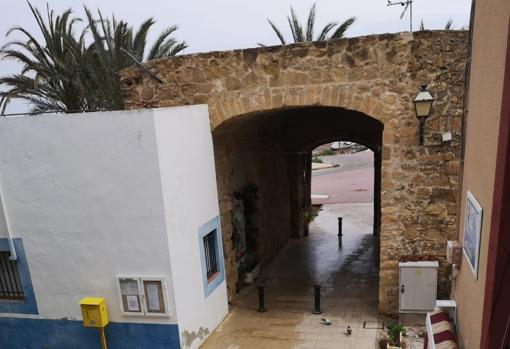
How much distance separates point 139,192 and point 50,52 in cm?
695

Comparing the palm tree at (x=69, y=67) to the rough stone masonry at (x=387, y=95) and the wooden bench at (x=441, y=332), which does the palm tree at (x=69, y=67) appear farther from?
the wooden bench at (x=441, y=332)

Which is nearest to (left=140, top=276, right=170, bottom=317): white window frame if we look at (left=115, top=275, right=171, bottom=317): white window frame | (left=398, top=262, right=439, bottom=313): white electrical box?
(left=115, top=275, right=171, bottom=317): white window frame

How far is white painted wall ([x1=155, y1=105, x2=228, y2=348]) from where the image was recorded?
570 centimetres

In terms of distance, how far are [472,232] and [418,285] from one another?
2.90 m

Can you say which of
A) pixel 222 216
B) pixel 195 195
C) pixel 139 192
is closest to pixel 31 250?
pixel 139 192

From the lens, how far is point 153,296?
5.80 m

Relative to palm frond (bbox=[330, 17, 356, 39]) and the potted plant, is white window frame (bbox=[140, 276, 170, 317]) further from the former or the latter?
palm frond (bbox=[330, 17, 356, 39])

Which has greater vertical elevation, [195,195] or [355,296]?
[195,195]

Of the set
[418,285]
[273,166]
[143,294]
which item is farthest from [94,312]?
[273,166]

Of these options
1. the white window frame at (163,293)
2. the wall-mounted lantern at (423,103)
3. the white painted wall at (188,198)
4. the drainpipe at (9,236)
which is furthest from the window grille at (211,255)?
the wall-mounted lantern at (423,103)

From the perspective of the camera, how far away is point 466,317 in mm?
4090

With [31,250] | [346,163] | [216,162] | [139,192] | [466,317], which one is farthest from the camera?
[346,163]

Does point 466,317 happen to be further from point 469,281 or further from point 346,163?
point 346,163

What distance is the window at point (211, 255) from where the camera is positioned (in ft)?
22.0
